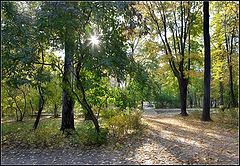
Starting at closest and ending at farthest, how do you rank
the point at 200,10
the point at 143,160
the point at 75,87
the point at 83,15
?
the point at 143,160 → the point at 83,15 → the point at 75,87 → the point at 200,10

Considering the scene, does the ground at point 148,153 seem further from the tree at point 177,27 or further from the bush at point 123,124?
the tree at point 177,27

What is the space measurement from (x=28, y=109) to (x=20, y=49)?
41.8 feet

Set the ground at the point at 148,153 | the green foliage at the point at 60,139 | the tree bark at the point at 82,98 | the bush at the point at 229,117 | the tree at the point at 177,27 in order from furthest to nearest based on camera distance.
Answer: the tree at the point at 177,27 → the bush at the point at 229,117 → the tree bark at the point at 82,98 → the green foliage at the point at 60,139 → the ground at the point at 148,153

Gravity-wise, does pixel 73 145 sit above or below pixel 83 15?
below

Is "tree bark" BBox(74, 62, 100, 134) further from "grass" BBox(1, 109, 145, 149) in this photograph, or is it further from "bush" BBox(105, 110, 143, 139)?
"bush" BBox(105, 110, 143, 139)

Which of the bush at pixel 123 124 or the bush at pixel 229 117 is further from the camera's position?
the bush at pixel 229 117

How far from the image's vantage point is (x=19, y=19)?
9.49 meters

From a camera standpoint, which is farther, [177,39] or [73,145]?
[177,39]

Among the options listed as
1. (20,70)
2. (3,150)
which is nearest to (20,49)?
(20,70)

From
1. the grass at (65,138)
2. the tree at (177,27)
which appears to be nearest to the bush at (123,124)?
the grass at (65,138)

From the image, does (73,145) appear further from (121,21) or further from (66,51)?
(121,21)

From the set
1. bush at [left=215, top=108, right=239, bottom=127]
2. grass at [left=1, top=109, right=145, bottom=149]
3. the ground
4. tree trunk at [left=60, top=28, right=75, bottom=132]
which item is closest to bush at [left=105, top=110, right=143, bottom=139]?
grass at [left=1, top=109, right=145, bottom=149]

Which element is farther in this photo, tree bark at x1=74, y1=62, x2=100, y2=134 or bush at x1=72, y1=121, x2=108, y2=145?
tree bark at x1=74, y1=62, x2=100, y2=134

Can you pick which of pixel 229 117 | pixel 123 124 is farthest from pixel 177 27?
pixel 123 124
